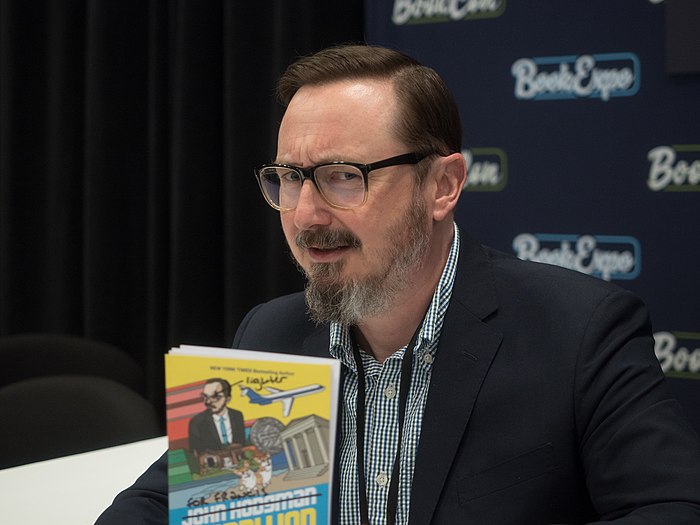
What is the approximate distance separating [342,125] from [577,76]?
5.27 feet

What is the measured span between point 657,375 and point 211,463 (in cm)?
83

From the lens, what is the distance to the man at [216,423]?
1.36 metres

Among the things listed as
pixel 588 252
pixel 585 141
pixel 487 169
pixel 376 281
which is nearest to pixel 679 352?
pixel 588 252

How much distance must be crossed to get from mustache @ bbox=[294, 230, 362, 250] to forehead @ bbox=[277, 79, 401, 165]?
13 centimetres

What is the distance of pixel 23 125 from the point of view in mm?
4293

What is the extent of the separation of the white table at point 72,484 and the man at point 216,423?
77cm

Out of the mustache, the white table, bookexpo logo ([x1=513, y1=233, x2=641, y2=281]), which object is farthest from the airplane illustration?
bookexpo logo ([x1=513, y1=233, x2=641, y2=281])

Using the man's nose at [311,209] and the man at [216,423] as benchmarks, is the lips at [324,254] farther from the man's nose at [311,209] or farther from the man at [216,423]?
the man at [216,423]

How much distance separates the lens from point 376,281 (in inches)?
71.2

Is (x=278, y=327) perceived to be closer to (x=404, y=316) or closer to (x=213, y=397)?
(x=404, y=316)

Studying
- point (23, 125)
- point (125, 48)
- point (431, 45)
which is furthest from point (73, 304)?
point (431, 45)

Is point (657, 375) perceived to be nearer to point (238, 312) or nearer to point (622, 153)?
point (622, 153)

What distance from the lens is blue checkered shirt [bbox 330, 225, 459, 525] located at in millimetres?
1783

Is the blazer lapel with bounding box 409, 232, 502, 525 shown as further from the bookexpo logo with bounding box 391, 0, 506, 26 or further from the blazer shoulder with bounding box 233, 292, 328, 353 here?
the bookexpo logo with bounding box 391, 0, 506, 26
